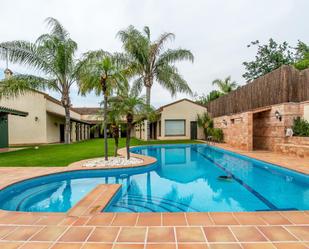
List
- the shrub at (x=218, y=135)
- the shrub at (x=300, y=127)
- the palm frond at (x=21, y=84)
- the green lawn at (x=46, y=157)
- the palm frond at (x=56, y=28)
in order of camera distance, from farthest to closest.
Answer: the shrub at (x=218, y=135) → the palm frond at (x=56, y=28) → the palm frond at (x=21, y=84) → the shrub at (x=300, y=127) → the green lawn at (x=46, y=157)

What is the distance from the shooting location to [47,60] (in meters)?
15.8

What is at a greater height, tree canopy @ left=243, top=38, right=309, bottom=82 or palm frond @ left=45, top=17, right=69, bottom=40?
tree canopy @ left=243, top=38, right=309, bottom=82

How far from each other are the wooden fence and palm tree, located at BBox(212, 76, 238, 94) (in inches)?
465

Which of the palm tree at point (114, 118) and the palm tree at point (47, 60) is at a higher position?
the palm tree at point (47, 60)

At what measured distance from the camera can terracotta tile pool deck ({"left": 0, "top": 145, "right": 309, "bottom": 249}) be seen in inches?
99.7

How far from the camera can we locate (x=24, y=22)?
11.0 m

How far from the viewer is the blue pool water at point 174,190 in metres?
4.67

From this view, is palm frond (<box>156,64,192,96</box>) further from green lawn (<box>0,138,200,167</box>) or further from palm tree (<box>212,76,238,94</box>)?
palm tree (<box>212,76,238,94</box>)

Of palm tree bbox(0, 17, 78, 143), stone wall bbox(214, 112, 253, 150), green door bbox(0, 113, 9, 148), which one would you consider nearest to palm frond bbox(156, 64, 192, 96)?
stone wall bbox(214, 112, 253, 150)

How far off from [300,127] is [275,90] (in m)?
2.56

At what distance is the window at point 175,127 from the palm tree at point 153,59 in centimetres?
446

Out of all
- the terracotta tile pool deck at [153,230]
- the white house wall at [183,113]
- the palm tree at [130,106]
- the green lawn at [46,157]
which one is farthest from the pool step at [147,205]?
the white house wall at [183,113]

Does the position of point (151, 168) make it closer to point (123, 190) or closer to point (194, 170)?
point (194, 170)

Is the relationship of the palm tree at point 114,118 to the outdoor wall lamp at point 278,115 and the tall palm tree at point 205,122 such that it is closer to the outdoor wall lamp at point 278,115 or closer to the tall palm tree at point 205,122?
the outdoor wall lamp at point 278,115
